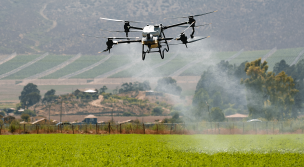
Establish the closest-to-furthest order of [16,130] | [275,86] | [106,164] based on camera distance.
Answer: [106,164] < [16,130] < [275,86]

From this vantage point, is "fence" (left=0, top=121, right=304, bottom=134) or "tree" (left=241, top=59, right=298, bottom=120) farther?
"tree" (left=241, top=59, right=298, bottom=120)

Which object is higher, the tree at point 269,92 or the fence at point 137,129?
the tree at point 269,92

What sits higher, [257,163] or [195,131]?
[257,163]

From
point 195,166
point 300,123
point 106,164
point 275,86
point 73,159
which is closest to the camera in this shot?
point 195,166

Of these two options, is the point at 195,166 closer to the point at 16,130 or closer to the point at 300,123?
the point at 16,130

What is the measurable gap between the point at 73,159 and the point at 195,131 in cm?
7173

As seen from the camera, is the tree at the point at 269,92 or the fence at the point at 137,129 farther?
the tree at the point at 269,92

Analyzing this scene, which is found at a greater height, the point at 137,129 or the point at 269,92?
the point at 269,92

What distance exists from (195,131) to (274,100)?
219 feet

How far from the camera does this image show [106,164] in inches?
1144

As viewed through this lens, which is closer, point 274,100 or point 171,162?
point 171,162

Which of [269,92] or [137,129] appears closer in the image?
[137,129]

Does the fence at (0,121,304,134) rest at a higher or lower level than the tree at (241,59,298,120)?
lower

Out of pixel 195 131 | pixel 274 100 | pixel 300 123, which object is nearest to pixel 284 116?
pixel 274 100
